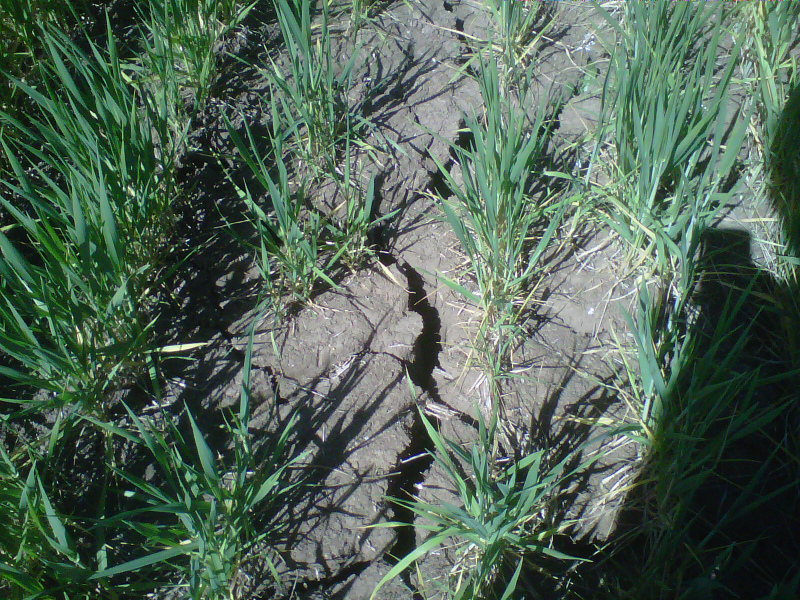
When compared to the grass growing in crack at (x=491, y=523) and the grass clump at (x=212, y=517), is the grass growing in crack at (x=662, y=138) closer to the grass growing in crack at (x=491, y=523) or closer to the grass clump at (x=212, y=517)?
the grass growing in crack at (x=491, y=523)

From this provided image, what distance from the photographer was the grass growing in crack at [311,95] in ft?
5.71

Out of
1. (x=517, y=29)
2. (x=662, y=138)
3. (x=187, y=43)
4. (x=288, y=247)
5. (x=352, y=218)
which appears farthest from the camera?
(x=517, y=29)

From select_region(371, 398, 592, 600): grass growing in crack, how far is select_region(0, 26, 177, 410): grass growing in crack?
32.8 inches

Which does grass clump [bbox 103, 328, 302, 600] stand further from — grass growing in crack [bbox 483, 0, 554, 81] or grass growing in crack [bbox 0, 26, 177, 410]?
grass growing in crack [bbox 483, 0, 554, 81]

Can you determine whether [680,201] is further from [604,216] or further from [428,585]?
[428,585]

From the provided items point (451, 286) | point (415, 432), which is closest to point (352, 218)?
point (451, 286)

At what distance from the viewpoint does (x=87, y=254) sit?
1385 millimetres

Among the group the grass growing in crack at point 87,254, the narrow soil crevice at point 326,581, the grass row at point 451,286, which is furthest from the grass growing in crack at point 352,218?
the narrow soil crevice at point 326,581

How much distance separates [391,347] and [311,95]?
810mm

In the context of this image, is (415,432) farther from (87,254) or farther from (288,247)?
(87,254)

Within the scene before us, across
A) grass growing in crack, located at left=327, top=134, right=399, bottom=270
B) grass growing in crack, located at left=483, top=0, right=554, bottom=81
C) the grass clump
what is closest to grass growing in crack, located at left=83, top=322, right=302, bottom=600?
the grass clump

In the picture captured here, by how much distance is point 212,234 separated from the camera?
6.16ft

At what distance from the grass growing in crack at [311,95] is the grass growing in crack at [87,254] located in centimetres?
41

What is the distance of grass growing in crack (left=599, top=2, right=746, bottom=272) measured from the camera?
1.51 metres
